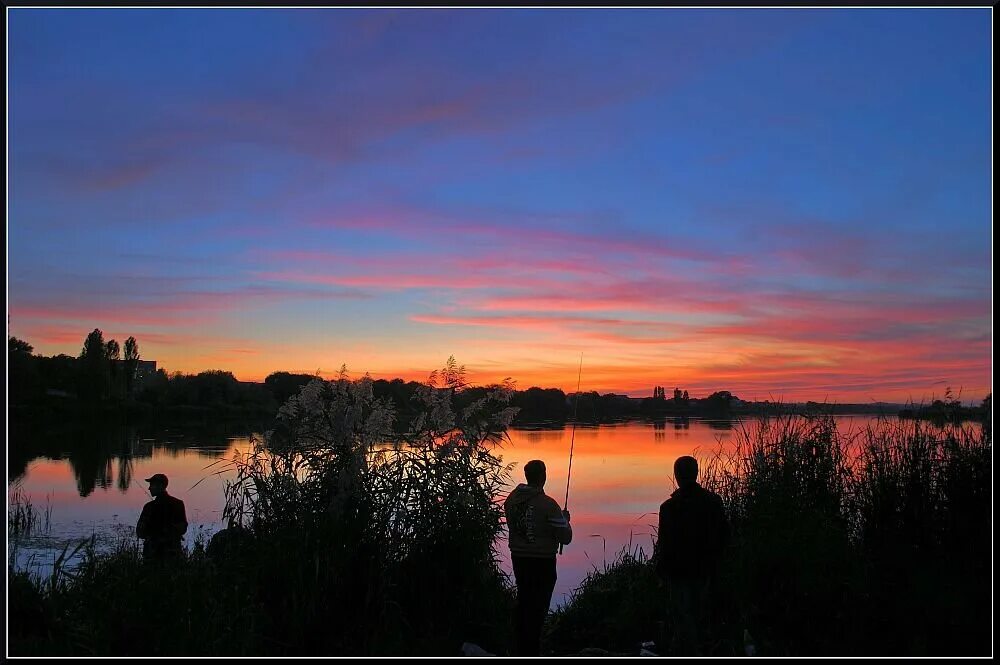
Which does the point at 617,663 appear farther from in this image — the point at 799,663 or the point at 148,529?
the point at 148,529

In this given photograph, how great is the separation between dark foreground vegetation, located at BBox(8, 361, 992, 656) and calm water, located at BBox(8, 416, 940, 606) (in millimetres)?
1290

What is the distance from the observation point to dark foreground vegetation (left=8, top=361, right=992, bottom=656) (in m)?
6.92

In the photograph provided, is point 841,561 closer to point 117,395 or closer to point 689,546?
point 689,546

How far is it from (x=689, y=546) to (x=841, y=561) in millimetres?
2240

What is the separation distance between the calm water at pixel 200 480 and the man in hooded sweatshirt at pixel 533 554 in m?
1.04

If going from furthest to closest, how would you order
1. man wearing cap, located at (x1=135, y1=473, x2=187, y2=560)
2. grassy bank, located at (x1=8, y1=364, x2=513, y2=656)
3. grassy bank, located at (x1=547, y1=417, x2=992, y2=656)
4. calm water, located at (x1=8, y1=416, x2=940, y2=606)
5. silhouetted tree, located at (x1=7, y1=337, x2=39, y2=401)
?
silhouetted tree, located at (x1=7, y1=337, x2=39, y2=401) → calm water, located at (x1=8, y1=416, x2=940, y2=606) → man wearing cap, located at (x1=135, y1=473, x2=187, y2=560) → grassy bank, located at (x1=547, y1=417, x2=992, y2=656) → grassy bank, located at (x1=8, y1=364, x2=513, y2=656)

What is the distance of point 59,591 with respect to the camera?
793 centimetres

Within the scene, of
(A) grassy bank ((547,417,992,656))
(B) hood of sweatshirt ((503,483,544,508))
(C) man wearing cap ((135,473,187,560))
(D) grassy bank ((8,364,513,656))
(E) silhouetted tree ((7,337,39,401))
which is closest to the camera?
(D) grassy bank ((8,364,513,656))

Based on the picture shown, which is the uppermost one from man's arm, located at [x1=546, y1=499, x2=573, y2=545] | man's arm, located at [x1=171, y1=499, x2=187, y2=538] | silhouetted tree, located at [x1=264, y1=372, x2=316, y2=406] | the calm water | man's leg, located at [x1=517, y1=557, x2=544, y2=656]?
silhouetted tree, located at [x1=264, y1=372, x2=316, y2=406]

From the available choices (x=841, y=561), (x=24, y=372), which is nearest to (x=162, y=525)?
(x=841, y=561)

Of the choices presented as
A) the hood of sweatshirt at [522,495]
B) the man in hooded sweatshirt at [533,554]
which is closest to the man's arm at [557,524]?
the man in hooded sweatshirt at [533,554]

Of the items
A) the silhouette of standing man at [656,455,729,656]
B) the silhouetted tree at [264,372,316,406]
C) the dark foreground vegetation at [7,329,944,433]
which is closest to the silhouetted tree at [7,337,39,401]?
the dark foreground vegetation at [7,329,944,433]

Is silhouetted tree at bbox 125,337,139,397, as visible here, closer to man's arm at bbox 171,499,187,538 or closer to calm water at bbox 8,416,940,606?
calm water at bbox 8,416,940,606

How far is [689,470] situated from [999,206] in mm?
3045
